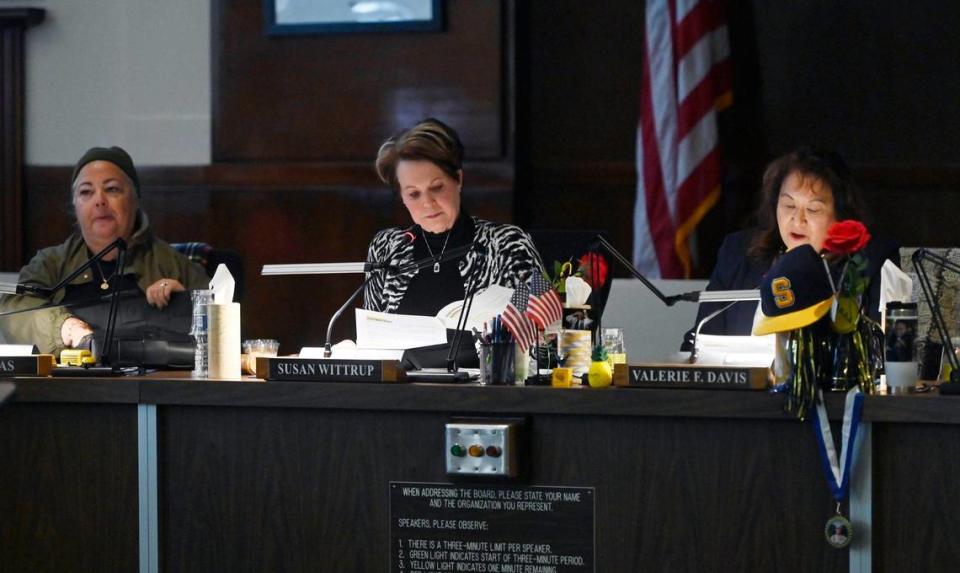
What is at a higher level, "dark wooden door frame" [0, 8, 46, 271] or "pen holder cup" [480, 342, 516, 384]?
"dark wooden door frame" [0, 8, 46, 271]

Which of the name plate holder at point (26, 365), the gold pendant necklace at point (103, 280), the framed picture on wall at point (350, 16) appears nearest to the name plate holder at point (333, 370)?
the name plate holder at point (26, 365)

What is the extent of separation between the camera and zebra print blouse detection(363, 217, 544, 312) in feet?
10.4

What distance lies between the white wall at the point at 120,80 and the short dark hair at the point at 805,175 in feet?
7.01

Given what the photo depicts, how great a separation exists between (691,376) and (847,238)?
0.35m

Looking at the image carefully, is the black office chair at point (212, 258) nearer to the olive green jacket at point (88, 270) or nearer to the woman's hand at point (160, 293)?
the olive green jacket at point (88, 270)

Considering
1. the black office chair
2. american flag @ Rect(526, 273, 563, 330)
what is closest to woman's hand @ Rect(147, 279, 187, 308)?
the black office chair

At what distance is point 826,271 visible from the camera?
6.85ft

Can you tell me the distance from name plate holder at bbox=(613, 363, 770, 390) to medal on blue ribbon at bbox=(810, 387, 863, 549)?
0.12 m

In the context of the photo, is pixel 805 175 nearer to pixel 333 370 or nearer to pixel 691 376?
pixel 691 376

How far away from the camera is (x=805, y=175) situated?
3.13 meters

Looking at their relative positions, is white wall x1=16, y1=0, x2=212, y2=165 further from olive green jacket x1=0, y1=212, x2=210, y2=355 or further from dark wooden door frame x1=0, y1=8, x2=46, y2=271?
olive green jacket x1=0, y1=212, x2=210, y2=355

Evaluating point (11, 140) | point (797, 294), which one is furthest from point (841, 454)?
point (11, 140)

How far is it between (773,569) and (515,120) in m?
2.40

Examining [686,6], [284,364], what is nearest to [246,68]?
[686,6]
